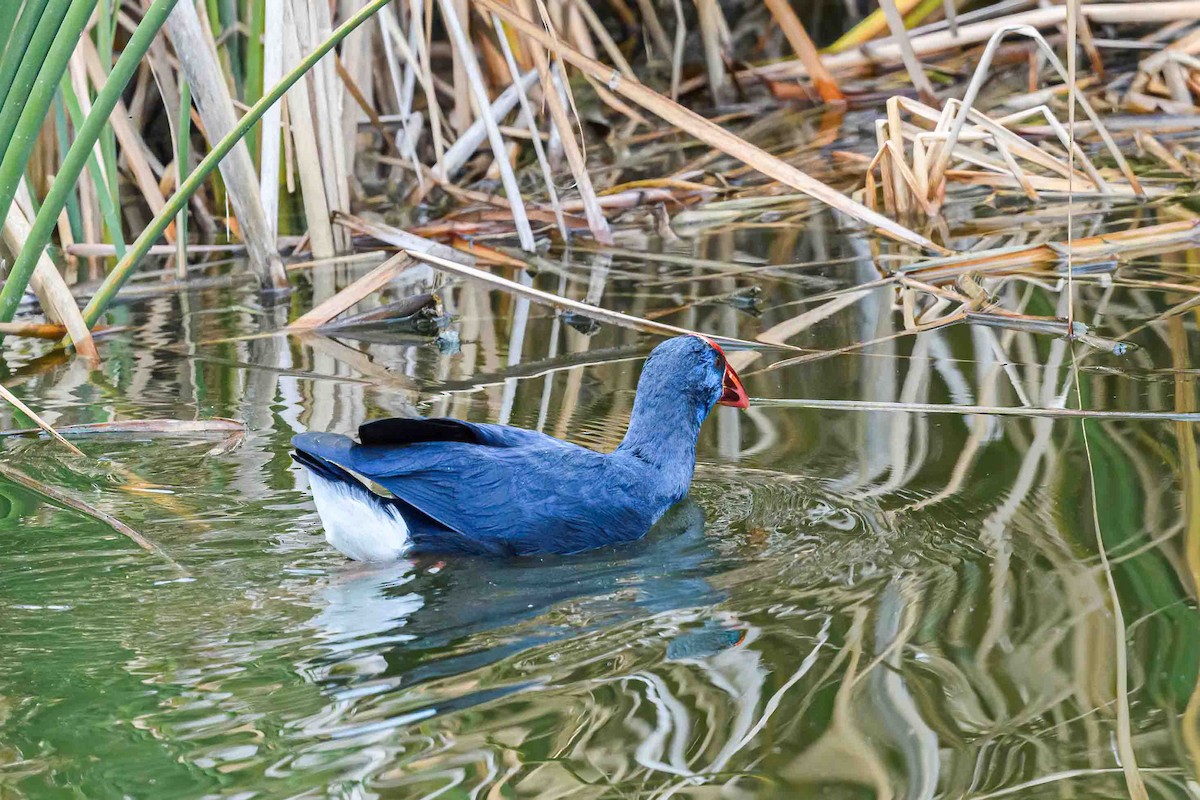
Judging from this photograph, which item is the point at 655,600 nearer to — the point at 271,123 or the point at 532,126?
the point at 532,126

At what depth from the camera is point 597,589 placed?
95.0 inches

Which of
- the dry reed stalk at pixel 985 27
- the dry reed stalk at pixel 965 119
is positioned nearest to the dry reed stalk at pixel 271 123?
the dry reed stalk at pixel 965 119

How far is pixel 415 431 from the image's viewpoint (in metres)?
2.64

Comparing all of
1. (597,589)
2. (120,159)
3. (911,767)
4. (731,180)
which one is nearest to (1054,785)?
(911,767)

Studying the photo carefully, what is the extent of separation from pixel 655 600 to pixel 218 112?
218 cm

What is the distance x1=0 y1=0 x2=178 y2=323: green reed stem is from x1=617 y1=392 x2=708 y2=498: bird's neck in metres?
1.14

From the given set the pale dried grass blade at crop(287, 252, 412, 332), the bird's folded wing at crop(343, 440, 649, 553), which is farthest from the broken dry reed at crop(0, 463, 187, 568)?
the pale dried grass blade at crop(287, 252, 412, 332)

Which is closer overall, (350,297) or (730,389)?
(730,389)

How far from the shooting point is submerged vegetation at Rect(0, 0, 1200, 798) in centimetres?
199

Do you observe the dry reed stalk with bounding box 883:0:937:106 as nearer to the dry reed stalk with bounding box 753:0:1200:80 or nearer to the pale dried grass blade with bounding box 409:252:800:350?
the dry reed stalk with bounding box 753:0:1200:80

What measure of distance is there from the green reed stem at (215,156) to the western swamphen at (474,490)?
26.1 inches

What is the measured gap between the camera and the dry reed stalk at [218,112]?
3.79 m

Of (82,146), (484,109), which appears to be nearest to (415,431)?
(82,146)

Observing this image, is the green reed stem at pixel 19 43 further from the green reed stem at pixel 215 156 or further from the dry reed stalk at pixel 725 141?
the dry reed stalk at pixel 725 141
